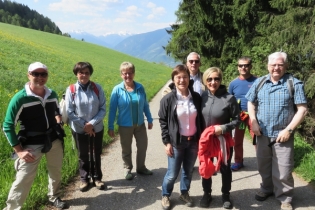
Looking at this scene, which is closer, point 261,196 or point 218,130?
point 218,130

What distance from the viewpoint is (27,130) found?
133 inches

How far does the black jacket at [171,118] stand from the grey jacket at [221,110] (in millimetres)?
99

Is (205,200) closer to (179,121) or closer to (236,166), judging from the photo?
(179,121)

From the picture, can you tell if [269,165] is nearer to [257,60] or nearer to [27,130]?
[27,130]

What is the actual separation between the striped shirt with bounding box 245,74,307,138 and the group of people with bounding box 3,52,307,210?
1 centimetres

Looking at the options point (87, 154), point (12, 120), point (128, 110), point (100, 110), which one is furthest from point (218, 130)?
point (12, 120)

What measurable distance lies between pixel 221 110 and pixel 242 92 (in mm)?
1575

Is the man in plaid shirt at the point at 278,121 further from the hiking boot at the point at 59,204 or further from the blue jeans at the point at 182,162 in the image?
the hiking boot at the point at 59,204

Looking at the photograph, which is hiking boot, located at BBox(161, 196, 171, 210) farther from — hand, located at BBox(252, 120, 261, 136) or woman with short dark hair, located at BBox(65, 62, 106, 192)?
hand, located at BBox(252, 120, 261, 136)

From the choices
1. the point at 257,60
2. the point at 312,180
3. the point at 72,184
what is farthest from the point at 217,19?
the point at 72,184

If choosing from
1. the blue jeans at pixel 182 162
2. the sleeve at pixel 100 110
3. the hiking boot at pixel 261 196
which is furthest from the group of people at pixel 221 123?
the sleeve at pixel 100 110

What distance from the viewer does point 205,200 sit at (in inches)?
151

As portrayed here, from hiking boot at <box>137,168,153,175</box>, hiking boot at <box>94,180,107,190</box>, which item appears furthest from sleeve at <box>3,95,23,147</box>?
hiking boot at <box>137,168,153,175</box>

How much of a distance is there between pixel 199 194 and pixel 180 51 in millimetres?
15735
